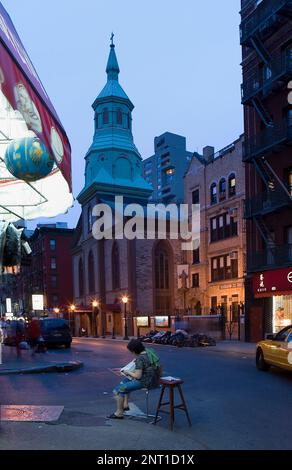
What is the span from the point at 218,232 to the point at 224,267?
2.84 meters

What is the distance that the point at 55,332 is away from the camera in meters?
26.6

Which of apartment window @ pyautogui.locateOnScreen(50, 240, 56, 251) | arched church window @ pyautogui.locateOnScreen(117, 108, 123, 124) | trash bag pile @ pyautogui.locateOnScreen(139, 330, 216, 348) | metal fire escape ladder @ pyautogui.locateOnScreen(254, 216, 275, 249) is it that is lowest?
trash bag pile @ pyautogui.locateOnScreen(139, 330, 216, 348)

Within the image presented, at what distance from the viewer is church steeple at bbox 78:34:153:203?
60.9 metres

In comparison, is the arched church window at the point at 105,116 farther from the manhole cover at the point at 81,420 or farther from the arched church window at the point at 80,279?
the manhole cover at the point at 81,420

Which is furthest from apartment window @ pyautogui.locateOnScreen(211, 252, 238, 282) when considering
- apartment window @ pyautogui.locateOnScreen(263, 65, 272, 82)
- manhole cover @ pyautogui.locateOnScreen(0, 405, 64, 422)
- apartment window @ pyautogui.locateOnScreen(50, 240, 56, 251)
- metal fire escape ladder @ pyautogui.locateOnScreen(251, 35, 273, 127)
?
apartment window @ pyautogui.locateOnScreen(50, 240, 56, 251)

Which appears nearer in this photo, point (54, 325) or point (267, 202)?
point (54, 325)

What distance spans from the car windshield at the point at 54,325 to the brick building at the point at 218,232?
13312 mm

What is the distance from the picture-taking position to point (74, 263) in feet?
223

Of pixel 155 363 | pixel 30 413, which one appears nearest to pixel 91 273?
pixel 30 413

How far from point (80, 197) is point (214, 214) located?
27.4 m

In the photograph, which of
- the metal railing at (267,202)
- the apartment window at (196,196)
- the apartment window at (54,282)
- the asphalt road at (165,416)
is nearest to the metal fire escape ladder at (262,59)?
the metal railing at (267,202)

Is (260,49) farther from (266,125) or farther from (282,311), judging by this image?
(282,311)

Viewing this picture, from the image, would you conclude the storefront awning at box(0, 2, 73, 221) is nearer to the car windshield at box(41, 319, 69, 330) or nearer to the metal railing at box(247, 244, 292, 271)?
the car windshield at box(41, 319, 69, 330)

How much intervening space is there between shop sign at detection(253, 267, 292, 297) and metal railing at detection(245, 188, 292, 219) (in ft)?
11.1
